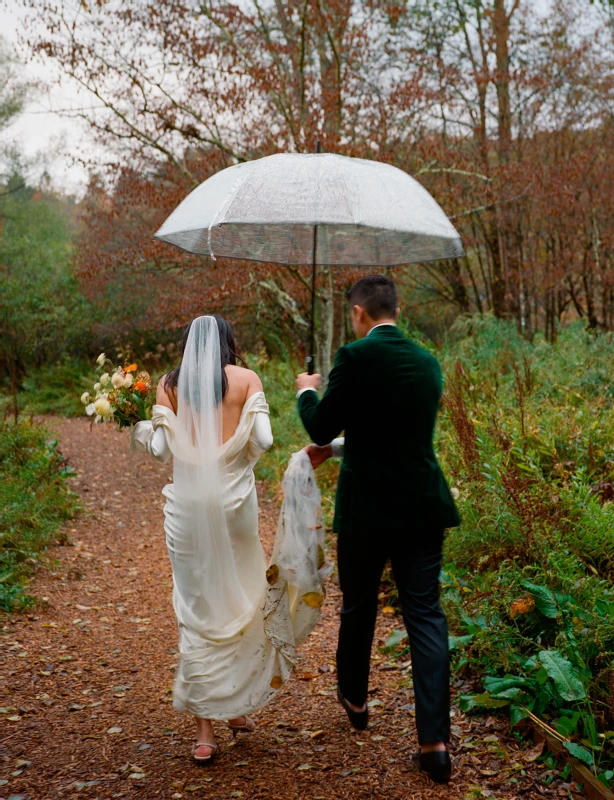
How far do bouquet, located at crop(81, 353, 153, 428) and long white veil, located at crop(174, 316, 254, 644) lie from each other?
51 centimetres

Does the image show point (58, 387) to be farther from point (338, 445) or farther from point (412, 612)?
point (412, 612)

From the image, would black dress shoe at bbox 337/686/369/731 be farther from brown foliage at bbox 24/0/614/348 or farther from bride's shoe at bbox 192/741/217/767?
brown foliage at bbox 24/0/614/348

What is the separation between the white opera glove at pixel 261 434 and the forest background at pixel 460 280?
1.43m

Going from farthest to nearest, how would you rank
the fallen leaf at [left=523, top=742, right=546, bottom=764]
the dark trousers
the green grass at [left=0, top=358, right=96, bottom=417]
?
1. the green grass at [left=0, top=358, right=96, bottom=417]
2. the fallen leaf at [left=523, top=742, right=546, bottom=764]
3. the dark trousers

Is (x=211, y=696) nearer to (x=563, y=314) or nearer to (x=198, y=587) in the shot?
(x=198, y=587)

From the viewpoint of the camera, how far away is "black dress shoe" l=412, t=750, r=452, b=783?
3050mm

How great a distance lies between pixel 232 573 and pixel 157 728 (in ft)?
3.18

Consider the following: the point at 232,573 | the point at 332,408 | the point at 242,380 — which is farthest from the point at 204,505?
the point at 332,408

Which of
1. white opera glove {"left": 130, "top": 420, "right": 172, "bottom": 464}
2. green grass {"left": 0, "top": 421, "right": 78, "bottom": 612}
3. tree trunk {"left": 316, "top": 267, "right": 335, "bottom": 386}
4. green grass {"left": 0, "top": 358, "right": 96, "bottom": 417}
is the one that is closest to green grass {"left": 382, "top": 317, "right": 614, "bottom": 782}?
white opera glove {"left": 130, "top": 420, "right": 172, "bottom": 464}

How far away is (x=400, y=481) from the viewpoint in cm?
308

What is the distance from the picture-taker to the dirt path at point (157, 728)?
3.13m

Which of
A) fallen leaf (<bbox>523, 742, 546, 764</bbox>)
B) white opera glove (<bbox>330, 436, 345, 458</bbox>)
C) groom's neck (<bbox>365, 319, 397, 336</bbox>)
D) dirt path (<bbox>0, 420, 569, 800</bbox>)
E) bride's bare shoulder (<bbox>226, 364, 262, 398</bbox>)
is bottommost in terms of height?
dirt path (<bbox>0, 420, 569, 800</bbox>)

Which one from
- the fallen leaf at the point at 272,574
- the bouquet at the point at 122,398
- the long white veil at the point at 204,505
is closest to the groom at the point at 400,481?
the fallen leaf at the point at 272,574

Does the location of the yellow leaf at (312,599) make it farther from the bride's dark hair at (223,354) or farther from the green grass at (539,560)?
the bride's dark hair at (223,354)
